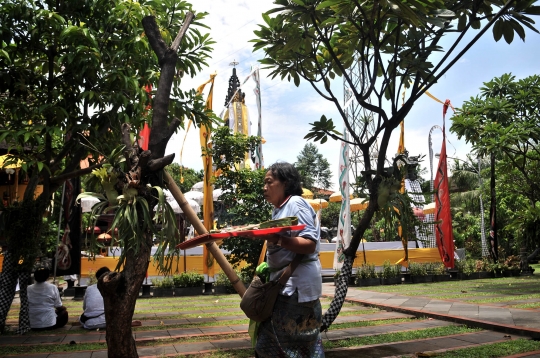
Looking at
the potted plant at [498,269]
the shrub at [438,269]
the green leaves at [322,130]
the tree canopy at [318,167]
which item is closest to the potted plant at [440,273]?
the shrub at [438,269]

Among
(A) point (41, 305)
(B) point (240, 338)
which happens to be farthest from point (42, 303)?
(B) point (240, 338)

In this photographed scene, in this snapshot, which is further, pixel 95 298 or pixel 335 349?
pixel 95 298

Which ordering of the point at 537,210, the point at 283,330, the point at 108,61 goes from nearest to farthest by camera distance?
the point at 283,330 → the point at 108,61 → the point at 537,210

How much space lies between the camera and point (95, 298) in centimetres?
751

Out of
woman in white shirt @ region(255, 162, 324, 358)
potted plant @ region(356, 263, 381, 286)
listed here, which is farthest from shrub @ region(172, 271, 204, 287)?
woman in white shirt @ region(255, 162, 324, 358)

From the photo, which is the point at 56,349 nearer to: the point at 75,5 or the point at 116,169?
the point at 116,169

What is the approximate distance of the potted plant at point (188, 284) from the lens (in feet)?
42.1

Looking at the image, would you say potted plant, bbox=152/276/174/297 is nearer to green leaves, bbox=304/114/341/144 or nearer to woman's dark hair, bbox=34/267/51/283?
woman's dark hair, bbox=34/267/51/283

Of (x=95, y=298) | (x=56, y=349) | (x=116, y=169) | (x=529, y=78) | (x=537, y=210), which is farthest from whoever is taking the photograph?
(x=529, y=78)

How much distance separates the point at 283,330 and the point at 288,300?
0.65 feet

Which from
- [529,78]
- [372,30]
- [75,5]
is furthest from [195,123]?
[529,78]

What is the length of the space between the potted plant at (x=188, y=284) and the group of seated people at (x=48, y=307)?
5.27 meters

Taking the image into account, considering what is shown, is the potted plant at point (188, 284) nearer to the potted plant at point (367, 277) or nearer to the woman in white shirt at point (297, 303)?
the potted plant at point (367, 277)

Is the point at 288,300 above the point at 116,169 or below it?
below
